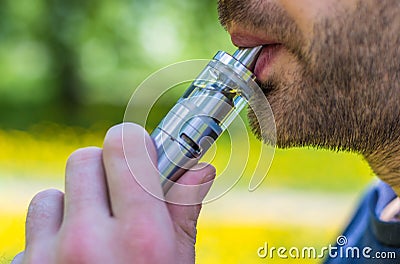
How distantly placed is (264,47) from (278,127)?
0.40 feet

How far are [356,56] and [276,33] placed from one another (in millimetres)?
122

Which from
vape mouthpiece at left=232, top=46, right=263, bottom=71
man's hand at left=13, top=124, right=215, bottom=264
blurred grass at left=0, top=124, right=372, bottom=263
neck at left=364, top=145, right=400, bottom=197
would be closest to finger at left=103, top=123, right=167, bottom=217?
man's hand at left=13, top=124, right=215, bottom=264

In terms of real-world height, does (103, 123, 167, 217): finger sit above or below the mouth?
below

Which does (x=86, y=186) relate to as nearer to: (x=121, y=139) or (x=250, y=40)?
(x=121, y=139)

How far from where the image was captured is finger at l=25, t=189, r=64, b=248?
0.87 meters

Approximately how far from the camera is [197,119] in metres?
0.88

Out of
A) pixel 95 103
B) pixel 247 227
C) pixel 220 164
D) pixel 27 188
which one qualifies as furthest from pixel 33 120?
pixel 220 164

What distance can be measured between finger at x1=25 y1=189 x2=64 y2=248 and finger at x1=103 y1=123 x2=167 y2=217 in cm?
8

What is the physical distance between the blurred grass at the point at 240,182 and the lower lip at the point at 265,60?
1540mm

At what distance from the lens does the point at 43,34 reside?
603 centimetres

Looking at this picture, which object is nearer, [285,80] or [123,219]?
[123,219]

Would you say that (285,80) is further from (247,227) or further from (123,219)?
(247,227)

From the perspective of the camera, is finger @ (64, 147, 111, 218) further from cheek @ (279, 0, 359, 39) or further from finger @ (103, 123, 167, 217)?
cheek @ (279, 0, 359, 39)

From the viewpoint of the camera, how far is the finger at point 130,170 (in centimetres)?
84
